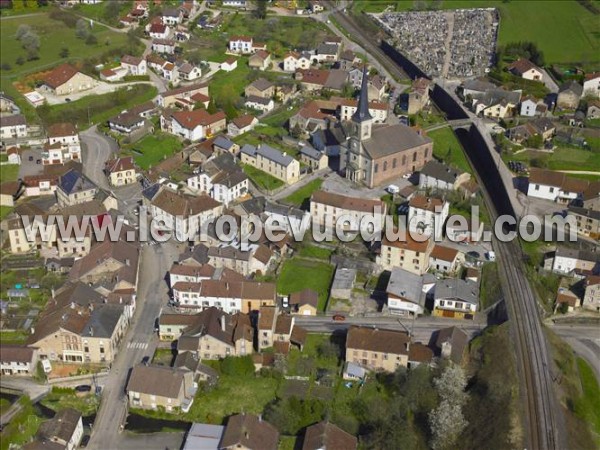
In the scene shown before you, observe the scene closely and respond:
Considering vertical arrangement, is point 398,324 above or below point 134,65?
below

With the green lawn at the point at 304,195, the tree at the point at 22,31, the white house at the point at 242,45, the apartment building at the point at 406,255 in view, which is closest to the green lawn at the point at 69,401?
the apartment building at the point at 406,255

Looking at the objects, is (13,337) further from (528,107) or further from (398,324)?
(528,107)

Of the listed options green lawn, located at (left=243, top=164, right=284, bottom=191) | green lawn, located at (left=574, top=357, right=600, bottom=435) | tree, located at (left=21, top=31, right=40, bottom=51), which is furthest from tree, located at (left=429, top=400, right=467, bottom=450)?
tree, located at (left=21, top=31, right=40, bottom=51)

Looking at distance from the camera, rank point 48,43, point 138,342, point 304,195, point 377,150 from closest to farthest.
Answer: point 138,342 → point 304,195 → point 377,150 → point 48,43

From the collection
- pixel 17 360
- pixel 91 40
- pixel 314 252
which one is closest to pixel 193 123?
pixel 314 252

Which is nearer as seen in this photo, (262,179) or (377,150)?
(377,150)

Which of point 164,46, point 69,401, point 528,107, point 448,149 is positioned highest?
point 528,107

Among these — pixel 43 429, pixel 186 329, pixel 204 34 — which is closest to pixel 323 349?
pixel 186 329
